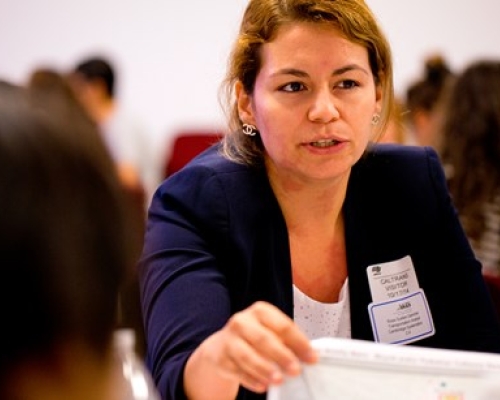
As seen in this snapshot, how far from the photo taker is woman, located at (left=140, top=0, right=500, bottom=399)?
1548mm

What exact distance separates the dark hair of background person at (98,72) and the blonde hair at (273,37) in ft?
14.1

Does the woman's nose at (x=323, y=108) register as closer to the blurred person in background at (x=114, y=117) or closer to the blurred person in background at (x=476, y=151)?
the blurred person in background at (x=476, y=151)

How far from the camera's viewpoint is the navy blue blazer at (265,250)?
1.48m

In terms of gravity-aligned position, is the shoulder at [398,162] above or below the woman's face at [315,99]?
below

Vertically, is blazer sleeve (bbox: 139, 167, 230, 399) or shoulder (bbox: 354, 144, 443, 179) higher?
shoulder (bbox: 354, 144, 443, 179)

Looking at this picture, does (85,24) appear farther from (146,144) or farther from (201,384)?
(201,384)

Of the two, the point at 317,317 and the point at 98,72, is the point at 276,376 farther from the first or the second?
the point at 98,72

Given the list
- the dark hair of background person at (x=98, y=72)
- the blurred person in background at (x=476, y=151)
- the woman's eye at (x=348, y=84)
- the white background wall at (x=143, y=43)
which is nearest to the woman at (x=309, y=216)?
the woman's eye at (x=348, y=84)

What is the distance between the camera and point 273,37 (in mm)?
1624

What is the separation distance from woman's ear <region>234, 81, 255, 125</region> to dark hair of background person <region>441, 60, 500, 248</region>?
1.39m

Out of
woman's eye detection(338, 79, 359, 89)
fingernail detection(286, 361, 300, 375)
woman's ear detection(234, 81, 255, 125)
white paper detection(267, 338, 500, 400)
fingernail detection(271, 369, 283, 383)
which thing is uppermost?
woman's eye detection(338, 79, 359, 89)

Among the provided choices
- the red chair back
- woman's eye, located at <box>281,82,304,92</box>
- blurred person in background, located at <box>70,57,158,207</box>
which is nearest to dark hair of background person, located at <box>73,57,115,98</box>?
blurred person in background, located at <box>70,57,158,207</box>

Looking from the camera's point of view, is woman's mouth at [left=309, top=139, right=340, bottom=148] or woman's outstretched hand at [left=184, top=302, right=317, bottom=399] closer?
woman's outstretched hand at [left=184, top=302, right=317, bottom=399]

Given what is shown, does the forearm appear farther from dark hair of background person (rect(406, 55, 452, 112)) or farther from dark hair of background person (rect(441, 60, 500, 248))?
dark hair of background person (rect(406, 55, 452, 112))
